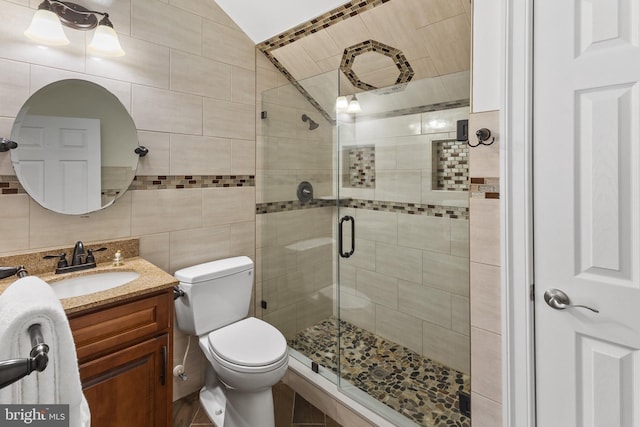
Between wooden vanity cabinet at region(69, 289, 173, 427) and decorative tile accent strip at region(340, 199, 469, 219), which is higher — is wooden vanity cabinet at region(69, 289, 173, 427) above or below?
below

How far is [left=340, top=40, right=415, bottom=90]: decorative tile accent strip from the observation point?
77.2 inches

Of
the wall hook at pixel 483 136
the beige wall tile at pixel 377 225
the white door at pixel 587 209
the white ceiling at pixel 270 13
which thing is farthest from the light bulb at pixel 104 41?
the white door at pixel 587 209

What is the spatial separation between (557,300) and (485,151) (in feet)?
1.99

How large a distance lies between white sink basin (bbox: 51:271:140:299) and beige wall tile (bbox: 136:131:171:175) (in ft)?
1.87

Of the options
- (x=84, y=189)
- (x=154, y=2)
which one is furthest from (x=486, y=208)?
(x=154, y=2)

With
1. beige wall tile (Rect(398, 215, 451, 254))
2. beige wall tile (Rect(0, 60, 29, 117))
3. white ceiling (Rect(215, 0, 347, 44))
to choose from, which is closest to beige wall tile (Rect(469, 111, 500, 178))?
beige wall tile (Rect(398, 215, 451, 254))

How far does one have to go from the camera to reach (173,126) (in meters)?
1.96

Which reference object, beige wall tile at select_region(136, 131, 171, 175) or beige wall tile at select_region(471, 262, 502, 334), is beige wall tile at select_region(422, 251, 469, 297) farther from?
beige wall tile at select_region(136, 131, 171, 175)

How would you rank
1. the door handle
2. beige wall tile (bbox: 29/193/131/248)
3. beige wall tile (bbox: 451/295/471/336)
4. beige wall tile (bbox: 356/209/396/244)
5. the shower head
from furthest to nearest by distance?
1. the shower head
2. beige wall tile (bbox: 356/209/396/244)
3. beige wall tile (bbox: 451/295/471/336)
4. beige wall tile (bbox: 29/193/131/248)
5. the door handle

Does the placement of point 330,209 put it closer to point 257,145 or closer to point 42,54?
point 257,145

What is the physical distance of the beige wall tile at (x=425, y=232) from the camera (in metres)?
1.93

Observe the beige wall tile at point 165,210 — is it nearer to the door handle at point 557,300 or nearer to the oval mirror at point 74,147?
the oval mirror at point 74,147

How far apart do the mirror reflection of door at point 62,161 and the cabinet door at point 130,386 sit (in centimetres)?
78

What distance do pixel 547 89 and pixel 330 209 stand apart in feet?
4.73
